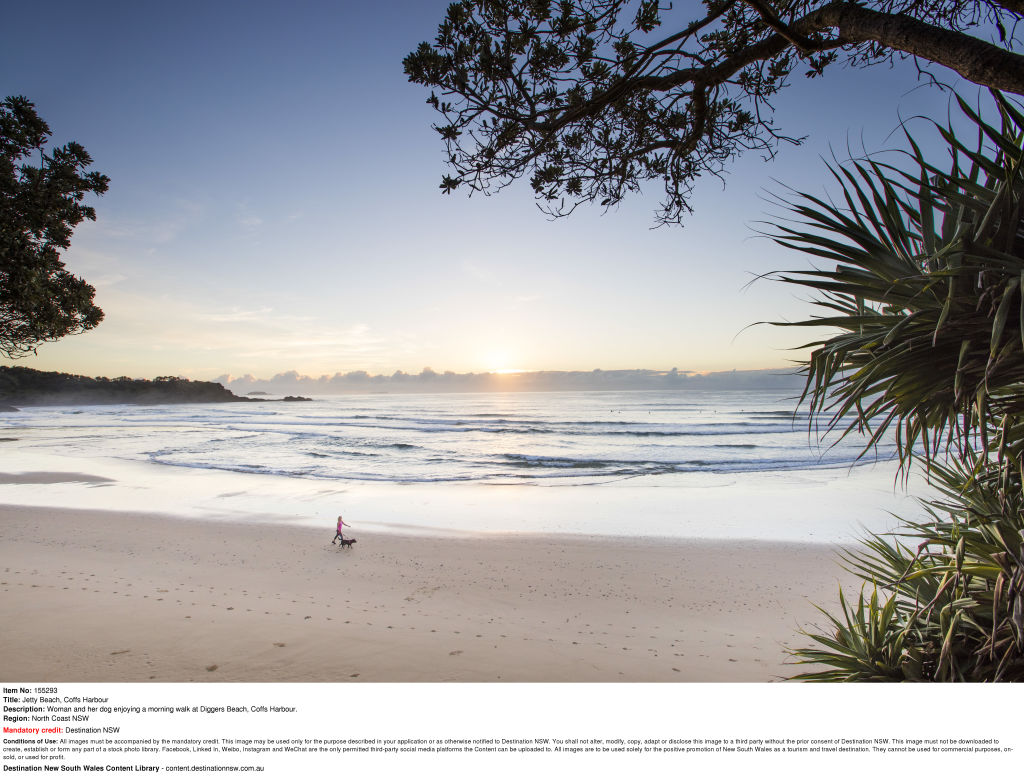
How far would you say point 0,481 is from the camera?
11.8 m

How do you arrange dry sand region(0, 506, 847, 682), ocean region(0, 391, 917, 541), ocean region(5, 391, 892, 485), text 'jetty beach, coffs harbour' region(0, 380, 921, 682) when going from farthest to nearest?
ocean region(5, 391, 892, 485)
ocean region(0, 391, 917, 541)
text 'jetty beach, coffs harbour' region(0, 380, 921, 682)
dry sand region(0, 506, 847, 682)

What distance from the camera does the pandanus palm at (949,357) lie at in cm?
152

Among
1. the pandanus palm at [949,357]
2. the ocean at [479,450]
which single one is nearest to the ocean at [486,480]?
the ocean at [479,450]

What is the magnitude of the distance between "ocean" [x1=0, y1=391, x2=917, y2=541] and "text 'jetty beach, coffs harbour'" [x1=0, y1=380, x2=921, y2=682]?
0.34 feet

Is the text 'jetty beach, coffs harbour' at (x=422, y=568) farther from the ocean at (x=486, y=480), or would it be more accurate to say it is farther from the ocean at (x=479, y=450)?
the ocean at (x=479, y=450)

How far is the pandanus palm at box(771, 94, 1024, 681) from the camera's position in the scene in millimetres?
1518

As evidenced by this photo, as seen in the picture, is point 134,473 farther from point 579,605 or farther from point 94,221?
point 579,605

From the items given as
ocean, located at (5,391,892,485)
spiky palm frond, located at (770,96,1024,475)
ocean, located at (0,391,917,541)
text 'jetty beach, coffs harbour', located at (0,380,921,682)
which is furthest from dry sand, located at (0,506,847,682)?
ocean, located at (5,391,892,485)

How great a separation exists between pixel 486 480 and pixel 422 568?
7.53 metres

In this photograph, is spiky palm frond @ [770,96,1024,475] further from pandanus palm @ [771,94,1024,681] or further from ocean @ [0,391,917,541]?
ocean @ [0,391,917,541]

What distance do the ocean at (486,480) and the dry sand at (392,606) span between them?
1.52m

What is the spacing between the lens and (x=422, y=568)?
5875 millimetres

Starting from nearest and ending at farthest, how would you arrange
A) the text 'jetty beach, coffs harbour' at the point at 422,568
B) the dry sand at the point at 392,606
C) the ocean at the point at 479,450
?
the dry sand at the point at 392,606 → the text 'jetty beach, coffs harbour' at the point at 422,568 → the ocean at the point at 479,450

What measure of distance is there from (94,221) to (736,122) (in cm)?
570
